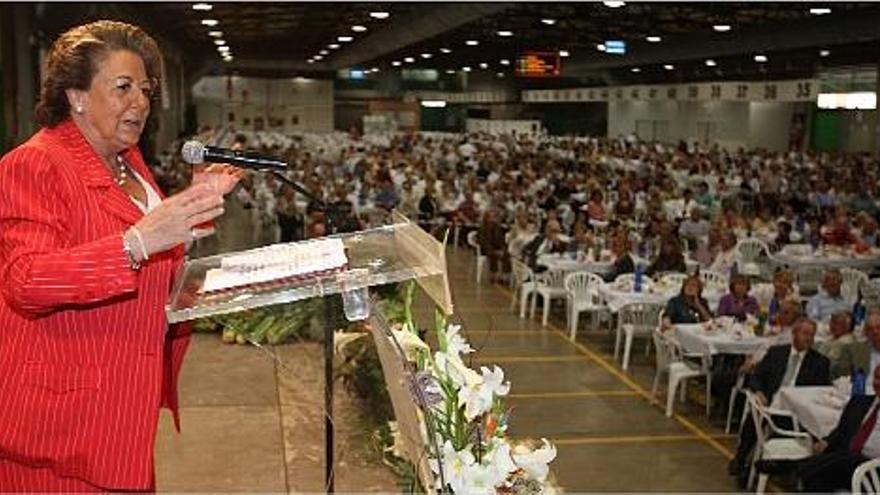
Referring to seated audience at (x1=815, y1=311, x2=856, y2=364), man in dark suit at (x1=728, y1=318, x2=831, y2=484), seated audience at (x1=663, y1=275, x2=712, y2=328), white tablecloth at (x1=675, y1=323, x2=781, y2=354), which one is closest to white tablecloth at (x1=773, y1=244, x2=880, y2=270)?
seated audience at (x1=663, y1=275, x2=712, y2=328)

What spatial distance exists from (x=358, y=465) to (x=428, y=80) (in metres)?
46.2

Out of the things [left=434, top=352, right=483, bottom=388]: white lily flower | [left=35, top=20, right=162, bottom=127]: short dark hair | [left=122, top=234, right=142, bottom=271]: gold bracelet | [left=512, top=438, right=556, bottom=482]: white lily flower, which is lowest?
[left=512, top=438, right=556, bottom=482]: white lily flower

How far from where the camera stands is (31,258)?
1622mm

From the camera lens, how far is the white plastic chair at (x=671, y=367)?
812 centimetres

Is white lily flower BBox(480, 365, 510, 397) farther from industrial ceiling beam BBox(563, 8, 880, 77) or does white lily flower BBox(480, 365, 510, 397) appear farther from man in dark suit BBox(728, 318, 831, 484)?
industrial ceiling beam BBox(563, 8, 880, 77)

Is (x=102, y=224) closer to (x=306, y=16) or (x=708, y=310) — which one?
(x=708, y=310)

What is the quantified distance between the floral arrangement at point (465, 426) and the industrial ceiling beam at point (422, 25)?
13.7 metres

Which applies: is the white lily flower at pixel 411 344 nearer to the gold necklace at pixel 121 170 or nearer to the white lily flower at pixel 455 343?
the white lily flower at pixel 455 343

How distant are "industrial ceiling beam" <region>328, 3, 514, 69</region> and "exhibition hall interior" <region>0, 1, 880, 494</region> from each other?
5.3 inches

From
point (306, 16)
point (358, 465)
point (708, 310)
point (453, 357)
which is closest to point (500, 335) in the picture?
point (708, 310)

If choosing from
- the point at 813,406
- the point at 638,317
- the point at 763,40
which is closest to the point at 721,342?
the point at 813,406

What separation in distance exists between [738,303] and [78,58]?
8.01 meters

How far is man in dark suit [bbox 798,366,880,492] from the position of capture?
571 cm

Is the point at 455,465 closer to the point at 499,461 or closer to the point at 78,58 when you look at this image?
the point at 499,461
